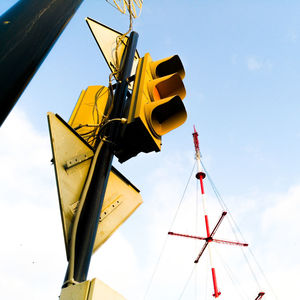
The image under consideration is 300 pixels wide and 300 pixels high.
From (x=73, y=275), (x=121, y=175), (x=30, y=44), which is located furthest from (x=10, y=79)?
(x=121, y=175)

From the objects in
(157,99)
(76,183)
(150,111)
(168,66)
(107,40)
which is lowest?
(76,183)

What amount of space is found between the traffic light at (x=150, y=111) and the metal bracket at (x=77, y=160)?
0.81 ft

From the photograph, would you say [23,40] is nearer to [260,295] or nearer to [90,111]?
[90,111]

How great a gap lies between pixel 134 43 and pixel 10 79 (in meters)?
2.02

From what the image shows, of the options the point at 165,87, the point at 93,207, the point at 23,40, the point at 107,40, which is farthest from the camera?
the point at 107,40

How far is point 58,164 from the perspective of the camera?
4.65ft

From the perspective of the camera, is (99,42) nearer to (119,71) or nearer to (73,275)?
(119,71)

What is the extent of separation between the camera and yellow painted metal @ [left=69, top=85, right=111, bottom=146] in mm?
2014

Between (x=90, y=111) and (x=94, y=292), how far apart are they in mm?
1515

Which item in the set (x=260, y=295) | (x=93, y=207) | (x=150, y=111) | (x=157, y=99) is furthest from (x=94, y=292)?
(x=260, y=295)

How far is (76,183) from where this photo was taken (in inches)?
58.3

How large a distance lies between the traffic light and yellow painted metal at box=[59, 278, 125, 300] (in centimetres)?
92

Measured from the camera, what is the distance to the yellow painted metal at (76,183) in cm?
138

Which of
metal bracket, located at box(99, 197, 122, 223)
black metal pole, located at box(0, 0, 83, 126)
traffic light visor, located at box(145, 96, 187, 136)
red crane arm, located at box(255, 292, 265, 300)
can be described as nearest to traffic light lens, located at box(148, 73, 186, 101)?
traffic light visor, located at box(145, 96, 187, 136)
